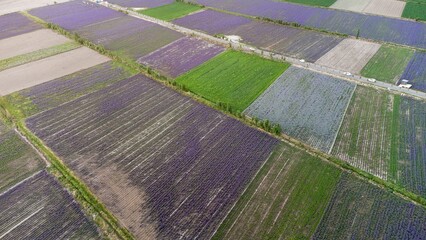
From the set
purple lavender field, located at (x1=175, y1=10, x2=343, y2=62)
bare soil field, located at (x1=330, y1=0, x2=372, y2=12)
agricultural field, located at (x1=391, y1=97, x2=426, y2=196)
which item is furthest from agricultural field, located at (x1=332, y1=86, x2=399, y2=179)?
bare soil field, located at (x1=330, y1=0, x2=372, y2=12)

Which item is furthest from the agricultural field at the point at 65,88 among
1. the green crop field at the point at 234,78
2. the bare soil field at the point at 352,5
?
the bare soil field at the point at 352,5

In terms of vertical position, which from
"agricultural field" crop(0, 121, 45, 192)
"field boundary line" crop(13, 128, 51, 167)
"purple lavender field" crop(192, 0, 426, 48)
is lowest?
"agricultural field" crop(0, 121, 45, 192)

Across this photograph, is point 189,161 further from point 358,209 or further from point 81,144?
point 358,209

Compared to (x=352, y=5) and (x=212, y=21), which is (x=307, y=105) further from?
→ (x=352, y=5)

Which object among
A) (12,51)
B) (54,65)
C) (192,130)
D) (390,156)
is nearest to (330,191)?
(390,156)

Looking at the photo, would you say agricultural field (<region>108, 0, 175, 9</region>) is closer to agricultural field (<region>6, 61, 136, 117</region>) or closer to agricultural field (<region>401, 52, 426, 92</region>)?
agricultural field (<region>6, 61, 136, 117</region>)

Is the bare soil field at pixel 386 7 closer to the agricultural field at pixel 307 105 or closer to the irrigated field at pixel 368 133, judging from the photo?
the agricultural field at pixel 307 105
